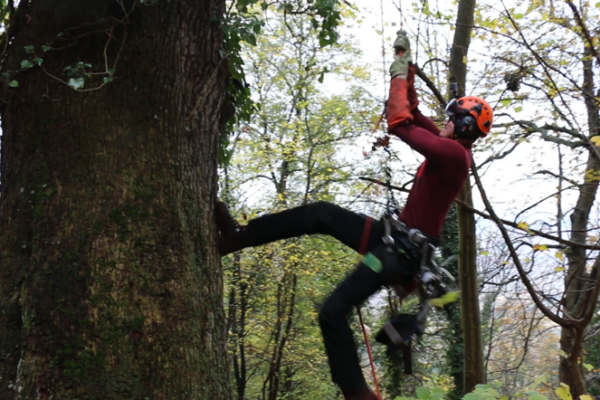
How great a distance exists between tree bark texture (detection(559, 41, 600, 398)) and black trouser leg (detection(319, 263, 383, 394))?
274 cm

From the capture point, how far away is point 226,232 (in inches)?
121

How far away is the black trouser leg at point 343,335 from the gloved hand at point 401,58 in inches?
44.5

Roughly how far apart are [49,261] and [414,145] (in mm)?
1825

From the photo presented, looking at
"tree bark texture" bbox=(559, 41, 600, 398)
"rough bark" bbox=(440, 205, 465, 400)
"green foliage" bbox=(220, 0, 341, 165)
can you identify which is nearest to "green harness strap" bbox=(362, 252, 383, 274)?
"green foliage" bbox=(220, 0, 341, 165)

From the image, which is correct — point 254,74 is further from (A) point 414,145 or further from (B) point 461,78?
(A) point 414,145

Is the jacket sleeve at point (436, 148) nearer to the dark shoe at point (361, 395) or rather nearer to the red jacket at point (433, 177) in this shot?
the red jacket at point (433, 177)

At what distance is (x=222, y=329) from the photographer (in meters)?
2.80

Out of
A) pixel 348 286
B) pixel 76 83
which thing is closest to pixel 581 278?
pixel 348 286

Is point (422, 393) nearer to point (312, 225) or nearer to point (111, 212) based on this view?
point (312, 225)

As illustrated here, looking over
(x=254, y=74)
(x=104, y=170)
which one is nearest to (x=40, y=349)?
(x=104, y=170)

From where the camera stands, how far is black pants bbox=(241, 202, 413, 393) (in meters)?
2.68

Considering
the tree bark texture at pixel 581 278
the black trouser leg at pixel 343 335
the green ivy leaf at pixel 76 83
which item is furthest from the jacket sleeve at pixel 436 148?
the tree bark texture at pixel 581 278

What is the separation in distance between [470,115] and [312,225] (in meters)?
1.07

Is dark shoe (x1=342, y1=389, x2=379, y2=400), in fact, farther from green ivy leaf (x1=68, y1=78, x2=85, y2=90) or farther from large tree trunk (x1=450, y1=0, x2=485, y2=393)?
large tree trunk (x1=450, y1=0, x2=485, y2=393)
